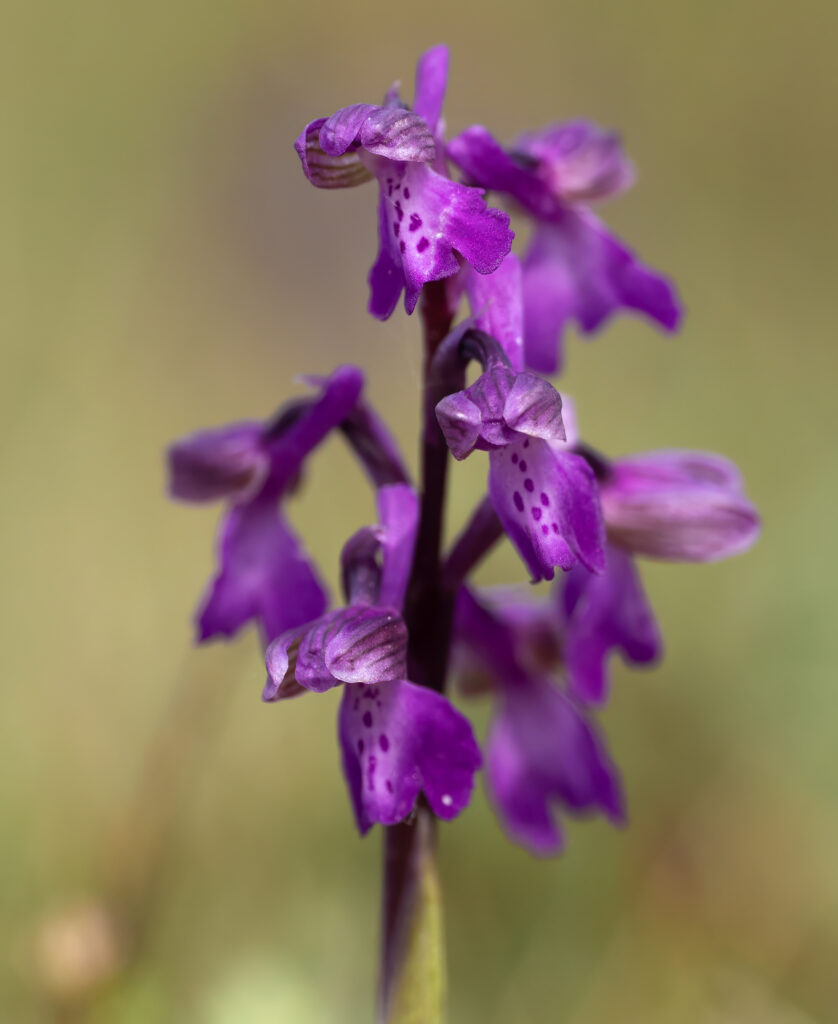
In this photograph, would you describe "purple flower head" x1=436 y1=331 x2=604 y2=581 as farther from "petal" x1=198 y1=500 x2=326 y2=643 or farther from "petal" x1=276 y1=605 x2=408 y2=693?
"petal" x1=198 y1=500 x2=326 y2=643

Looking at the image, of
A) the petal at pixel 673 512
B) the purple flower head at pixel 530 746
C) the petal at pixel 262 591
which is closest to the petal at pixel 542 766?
the purple flower head at pixel 530 746

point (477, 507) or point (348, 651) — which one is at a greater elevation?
point (477, 507)

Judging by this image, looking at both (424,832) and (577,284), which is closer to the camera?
(424,832)

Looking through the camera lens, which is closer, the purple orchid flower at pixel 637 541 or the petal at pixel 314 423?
the petal at pixel 314 423

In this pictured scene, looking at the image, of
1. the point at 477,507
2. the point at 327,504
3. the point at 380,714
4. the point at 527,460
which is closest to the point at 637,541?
the point at 477,507

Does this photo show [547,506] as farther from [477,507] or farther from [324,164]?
[324,164]

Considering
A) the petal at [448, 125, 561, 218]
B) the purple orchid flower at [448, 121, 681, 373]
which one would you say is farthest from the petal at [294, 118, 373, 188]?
the purple orchid flower at [448, 121, 681, 373]

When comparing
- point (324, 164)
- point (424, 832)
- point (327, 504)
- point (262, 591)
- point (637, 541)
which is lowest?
point (424, 832)

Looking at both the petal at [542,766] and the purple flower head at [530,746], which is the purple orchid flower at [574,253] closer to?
the purple flower head at [530,746]
